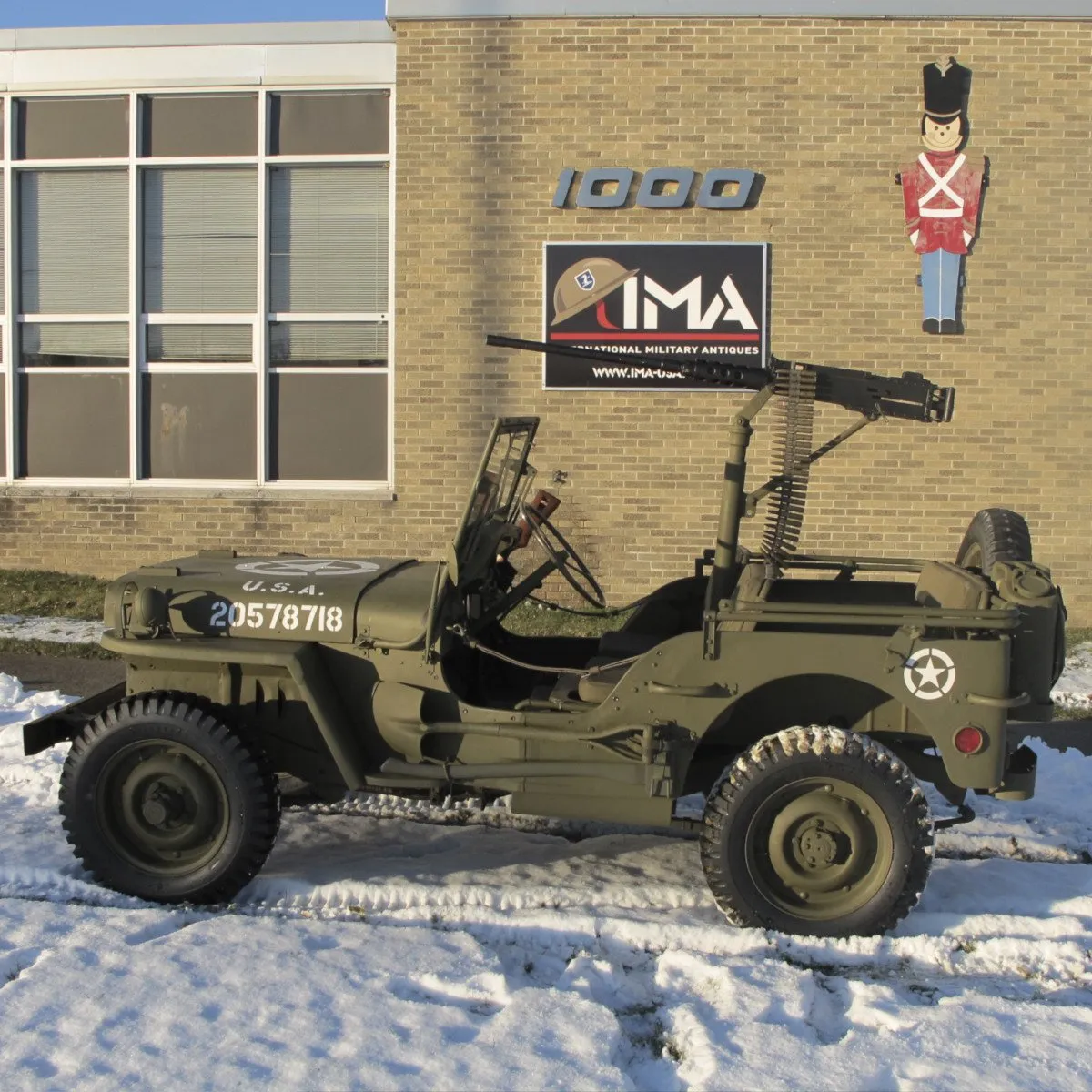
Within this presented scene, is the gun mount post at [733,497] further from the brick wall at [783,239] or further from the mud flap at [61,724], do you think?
the brick wall at [783,239]

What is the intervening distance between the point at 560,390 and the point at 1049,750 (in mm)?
5085

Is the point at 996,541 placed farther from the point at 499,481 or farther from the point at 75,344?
the point at 75,344

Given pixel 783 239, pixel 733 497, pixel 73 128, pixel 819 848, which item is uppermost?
pixel 73 128

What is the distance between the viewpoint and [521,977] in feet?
12.1

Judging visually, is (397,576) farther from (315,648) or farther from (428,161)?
(428,161)

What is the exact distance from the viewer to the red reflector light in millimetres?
3951

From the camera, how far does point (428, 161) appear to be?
9945 millimetres

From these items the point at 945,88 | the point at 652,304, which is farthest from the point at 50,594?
the point at 945,88

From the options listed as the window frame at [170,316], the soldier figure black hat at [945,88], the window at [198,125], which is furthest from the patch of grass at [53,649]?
the soldier figure black hat at [945,88]

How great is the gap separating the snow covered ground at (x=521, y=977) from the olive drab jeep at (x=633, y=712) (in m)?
0.27

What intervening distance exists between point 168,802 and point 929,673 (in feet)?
8.80

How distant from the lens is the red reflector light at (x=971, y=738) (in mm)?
3951

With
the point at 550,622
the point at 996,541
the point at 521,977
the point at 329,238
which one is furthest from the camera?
the point at 329,238

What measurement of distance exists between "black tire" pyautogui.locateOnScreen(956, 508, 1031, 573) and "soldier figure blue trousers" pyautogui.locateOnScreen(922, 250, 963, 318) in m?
5.28
